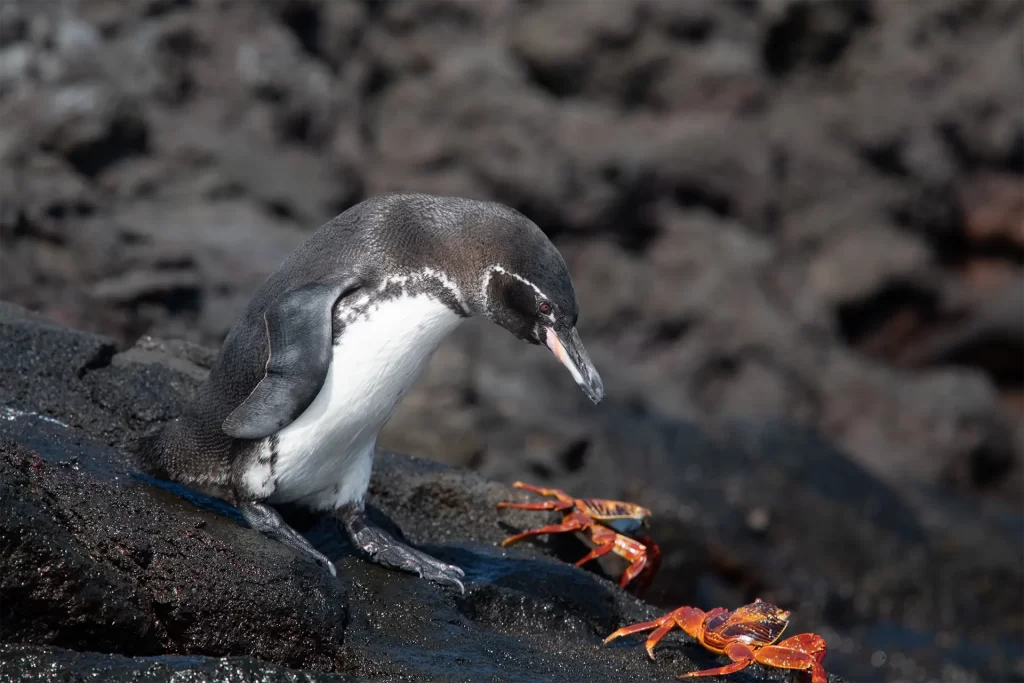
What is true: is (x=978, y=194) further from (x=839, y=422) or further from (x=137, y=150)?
(x=137, y=150)

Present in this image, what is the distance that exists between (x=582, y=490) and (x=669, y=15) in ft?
36.5

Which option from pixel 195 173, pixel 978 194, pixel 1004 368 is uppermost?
pixel 195 173

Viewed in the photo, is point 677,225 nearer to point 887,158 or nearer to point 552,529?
point 887,158

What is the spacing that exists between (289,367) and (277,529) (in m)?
0.73

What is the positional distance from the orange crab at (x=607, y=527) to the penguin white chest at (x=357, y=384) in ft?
5.07

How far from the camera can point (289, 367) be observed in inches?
192

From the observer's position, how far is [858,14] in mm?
22281

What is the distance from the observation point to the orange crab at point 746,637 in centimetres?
496

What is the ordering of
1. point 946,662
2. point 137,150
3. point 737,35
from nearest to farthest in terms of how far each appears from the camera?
point 946,662 < point 137,150 < point 737,35

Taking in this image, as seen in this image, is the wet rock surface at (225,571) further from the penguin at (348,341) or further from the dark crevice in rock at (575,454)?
the dark crevice in rock at (575,454)

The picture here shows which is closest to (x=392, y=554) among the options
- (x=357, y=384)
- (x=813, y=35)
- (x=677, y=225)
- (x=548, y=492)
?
(x=357, y=384)

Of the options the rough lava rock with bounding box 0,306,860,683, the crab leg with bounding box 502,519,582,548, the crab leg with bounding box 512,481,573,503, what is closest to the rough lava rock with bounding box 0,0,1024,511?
the crab leg with bounding box 512,481,573,503

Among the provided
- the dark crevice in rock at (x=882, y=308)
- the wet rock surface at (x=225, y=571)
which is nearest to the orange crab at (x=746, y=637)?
the wet rock surface at (x=225, y=571)

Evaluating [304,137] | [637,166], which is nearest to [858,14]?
[637,166]
